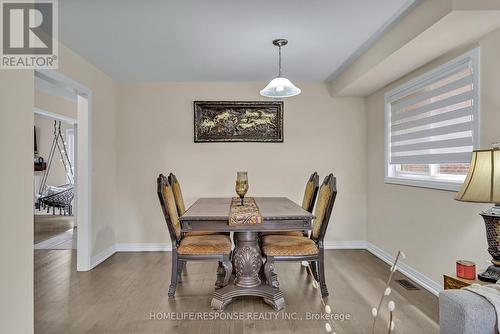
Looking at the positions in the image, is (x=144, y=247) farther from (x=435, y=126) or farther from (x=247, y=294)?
(x=435, y=126)

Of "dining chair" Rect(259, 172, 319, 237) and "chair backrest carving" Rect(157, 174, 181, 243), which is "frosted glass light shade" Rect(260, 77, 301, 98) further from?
"chair backrest carving" Rect(157, 174, 181, 243)

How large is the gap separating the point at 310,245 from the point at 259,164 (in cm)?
194

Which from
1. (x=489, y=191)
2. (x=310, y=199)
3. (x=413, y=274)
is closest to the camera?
(x=489, y=191)

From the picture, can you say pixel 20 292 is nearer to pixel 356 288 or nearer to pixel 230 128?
pixel 356 288

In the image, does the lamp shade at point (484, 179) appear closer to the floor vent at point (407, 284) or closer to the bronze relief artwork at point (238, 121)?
the floor vent at point (407, 284)

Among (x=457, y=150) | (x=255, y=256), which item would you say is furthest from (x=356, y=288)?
(x=457, y=150)

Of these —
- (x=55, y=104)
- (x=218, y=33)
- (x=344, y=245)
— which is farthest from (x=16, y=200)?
(x=55, y=104)

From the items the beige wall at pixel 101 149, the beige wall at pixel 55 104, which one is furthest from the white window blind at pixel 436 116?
the beige wall at pixel 55 104

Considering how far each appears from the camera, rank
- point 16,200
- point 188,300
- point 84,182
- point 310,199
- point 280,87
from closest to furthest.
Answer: point 16,200
point 188,300
point 280,87
point 310,199
point 84,182

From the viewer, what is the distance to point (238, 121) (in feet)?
14.6

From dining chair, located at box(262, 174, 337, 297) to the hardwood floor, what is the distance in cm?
30

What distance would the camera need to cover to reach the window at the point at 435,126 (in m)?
2.50

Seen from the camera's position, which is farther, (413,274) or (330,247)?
(330,247)

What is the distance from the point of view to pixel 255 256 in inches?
106
